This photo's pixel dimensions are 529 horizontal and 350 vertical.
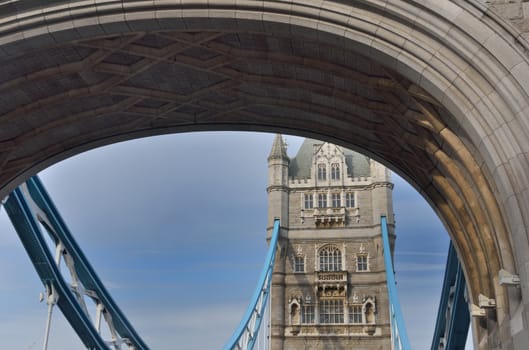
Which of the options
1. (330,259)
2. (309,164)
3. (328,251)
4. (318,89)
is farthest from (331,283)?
(318,89)

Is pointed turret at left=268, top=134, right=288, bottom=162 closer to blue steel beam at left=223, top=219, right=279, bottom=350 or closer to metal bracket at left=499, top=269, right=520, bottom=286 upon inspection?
blue steel beam at left=223, top=219, right=279, bottom=350

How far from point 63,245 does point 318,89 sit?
16729mm

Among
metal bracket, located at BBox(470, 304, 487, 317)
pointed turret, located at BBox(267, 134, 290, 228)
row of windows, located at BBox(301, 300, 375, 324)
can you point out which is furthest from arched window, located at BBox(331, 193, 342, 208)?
metal bracket, located at BBox(470, 304, 487, 317)

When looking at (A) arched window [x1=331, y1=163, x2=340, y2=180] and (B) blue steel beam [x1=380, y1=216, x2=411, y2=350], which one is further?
(A) arched window [x1=331, y1=163, x2=340, y2=180]

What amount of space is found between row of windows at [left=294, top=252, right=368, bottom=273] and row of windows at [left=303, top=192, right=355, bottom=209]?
485 centimetres

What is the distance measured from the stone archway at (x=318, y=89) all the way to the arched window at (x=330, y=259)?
43173mm

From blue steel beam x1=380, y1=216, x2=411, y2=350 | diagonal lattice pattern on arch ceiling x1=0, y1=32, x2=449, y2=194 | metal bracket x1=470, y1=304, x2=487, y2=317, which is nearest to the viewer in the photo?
metal bracket x1=470, y1=304, x2=487, y2=317

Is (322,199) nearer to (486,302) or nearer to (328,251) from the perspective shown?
(328,251)

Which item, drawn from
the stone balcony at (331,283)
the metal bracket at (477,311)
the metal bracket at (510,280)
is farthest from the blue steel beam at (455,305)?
the stone balcony at (331,283)

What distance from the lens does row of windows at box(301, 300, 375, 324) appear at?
50688 millimetres

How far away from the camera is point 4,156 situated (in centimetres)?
1003

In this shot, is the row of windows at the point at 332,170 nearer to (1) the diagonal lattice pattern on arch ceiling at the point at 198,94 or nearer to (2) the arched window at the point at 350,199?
(2) the arched window at the point at 350,199

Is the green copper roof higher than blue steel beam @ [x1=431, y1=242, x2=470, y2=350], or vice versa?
the green copper roof

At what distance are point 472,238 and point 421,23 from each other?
2.96m
